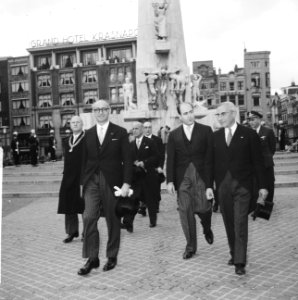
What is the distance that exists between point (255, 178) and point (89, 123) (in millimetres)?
23357

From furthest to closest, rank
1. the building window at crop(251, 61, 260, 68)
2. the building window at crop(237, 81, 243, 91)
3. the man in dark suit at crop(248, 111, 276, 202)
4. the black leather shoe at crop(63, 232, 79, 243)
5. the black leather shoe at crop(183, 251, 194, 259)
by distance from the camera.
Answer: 1. the building window at crop(251, 61, 260, 68)
2. the building window at crop(237, 81, 243, 91)
3. the man in dark suit at crop(248, 111, 276, 202)
4. the black leather shoe at crop(63, 232, 79, 243)
5. the black leather shoe at crop(183, 251, 194, 259)

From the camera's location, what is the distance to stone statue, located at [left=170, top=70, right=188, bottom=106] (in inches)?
1035

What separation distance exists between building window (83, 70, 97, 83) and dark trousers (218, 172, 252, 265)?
67421 millimetres

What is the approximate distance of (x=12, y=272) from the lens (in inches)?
245

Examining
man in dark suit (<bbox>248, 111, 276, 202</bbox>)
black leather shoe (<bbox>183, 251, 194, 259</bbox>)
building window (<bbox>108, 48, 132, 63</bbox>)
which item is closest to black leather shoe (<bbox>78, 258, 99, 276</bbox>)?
black leather shoe (<bbox>183, 251, 194, 259</bbox>)

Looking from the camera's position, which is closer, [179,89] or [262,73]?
[179,89]

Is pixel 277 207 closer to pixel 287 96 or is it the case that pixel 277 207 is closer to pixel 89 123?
pixel 89 123

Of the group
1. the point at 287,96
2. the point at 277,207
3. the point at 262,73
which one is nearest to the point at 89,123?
the point at 277,207

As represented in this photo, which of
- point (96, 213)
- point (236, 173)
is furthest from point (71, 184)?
point (236, 173)

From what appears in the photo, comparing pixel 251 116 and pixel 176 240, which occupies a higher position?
pixel 251 116

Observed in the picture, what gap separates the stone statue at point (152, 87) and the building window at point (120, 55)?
44.6 m

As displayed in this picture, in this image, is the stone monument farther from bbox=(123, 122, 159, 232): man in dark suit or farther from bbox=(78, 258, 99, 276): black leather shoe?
bbox=(78, 258, 99, 276): black leather shoe

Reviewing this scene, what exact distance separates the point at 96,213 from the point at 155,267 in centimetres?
103

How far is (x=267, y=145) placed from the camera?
10.1m
